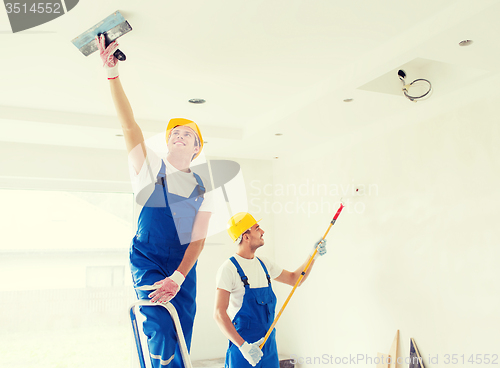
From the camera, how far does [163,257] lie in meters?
1.56

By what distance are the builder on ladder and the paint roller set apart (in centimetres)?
45

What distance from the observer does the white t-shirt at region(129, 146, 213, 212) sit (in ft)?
5.31

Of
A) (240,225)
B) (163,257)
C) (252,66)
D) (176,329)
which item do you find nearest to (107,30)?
(252,66)

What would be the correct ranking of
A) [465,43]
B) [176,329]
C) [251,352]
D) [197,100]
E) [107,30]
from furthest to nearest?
1. [197,100]
2. [251,352]
3. [465,43]
4. [107,30]
5. [176,329]

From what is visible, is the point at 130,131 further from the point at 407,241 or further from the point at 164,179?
the point at 407,241

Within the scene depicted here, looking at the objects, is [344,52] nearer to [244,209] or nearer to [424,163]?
[424,163]

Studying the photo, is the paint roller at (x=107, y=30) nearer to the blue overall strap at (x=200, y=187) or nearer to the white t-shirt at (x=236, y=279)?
the blue overall strap at (x=200, y=187)

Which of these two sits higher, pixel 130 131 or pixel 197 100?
pixel 197 100

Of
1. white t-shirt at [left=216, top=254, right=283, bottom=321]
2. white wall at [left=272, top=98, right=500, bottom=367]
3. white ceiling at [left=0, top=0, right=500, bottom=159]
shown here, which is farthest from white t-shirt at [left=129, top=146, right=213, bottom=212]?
white wall at [left=272, top=98, right=500, bottom=367]

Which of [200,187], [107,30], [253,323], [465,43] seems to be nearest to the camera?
[200,187]

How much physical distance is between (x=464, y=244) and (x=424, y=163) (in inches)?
27.3

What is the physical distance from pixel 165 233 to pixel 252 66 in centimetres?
172

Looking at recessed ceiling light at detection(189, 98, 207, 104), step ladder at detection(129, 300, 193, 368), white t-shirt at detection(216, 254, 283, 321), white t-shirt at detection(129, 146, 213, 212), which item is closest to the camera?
step ladder at detection(129, 300, 193, 368)

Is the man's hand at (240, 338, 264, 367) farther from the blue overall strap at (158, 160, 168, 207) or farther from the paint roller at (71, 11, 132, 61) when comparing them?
the paint roller at (71, 11, 132, 61)
